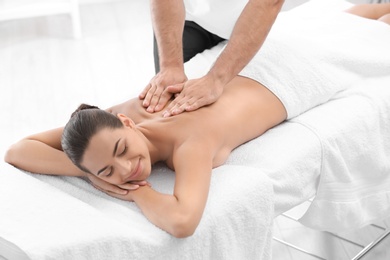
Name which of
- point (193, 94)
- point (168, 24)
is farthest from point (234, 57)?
point (168, 24)

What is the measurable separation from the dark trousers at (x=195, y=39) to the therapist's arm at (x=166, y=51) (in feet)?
0.83

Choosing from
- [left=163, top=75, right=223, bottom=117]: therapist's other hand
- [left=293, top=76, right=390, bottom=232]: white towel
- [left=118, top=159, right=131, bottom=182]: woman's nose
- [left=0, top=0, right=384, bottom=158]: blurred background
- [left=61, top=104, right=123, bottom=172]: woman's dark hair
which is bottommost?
[left=0, top=0, right=384, bottom=158]: blurred background

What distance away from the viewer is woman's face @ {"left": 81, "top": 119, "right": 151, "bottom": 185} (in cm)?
152

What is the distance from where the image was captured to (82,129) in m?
1.51

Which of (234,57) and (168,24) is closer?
(234,57)

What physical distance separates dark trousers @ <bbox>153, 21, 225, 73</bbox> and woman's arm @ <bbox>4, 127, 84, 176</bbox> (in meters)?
0.89

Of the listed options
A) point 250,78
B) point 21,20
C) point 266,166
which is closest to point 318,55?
point 250,78

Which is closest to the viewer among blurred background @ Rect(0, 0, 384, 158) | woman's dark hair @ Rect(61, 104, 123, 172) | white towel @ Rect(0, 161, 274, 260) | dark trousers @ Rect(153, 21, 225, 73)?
white towel @ Rect(0, 161, 274, 260)

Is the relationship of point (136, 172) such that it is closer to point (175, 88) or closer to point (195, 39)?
point (175, 88)

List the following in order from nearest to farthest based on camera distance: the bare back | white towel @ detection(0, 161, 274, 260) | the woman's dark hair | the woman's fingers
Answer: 1. white towel @ detection(0, 161, 274, 260)
2. the woman's dark hair
3. the woman's fingers
4. the bare back

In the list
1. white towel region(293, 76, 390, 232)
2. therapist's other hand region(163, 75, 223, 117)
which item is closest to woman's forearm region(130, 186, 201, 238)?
therapist's other hand region(163, 75, 223, 117)

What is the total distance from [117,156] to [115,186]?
109 mm

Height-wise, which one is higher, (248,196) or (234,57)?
(234,57)

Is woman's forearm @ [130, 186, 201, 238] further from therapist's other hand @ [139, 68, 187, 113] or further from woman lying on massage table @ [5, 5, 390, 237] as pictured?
therapist's other hand @ [139, 68, 187, 113]
